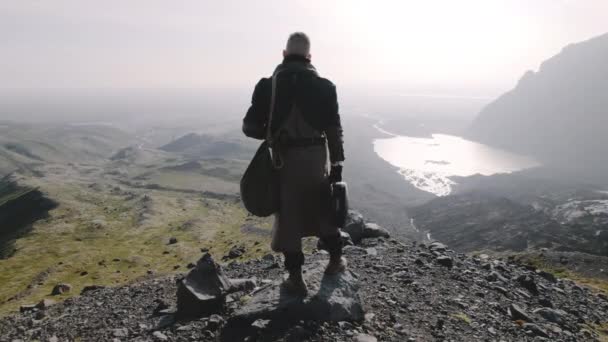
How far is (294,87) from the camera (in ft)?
25.4

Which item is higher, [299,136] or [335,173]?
[299,136]

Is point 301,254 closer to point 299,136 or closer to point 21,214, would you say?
point 299,136

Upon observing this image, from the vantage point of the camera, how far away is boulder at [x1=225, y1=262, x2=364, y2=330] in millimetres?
8430

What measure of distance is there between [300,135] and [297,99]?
0.74 meters

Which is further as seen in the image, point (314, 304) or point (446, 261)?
point (446, 261)

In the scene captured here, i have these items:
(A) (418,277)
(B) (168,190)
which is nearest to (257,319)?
(A) (418,277)

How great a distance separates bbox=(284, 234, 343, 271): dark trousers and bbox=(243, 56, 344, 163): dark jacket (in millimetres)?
2383

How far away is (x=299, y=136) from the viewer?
7.96 m

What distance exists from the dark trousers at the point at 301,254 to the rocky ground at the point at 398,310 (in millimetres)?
1223

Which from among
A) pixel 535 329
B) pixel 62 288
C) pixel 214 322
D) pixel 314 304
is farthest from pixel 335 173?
pixel 62 288

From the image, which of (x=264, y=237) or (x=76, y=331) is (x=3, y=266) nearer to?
(x=264, y=237)

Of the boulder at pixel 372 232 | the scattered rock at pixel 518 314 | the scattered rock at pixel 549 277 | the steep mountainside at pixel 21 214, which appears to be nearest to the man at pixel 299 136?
the scattered rock at pixel 518 314

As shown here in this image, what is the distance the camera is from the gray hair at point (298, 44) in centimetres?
795

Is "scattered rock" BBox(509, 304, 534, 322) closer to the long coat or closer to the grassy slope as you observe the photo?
the long coat
